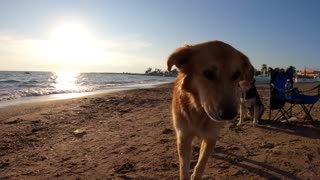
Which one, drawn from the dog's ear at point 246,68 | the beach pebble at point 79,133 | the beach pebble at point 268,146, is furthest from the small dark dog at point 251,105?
the dog's ear at point 246,68

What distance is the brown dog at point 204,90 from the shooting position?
3.37 meters

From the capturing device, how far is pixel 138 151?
6.55 m

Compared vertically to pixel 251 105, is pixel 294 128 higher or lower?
lower

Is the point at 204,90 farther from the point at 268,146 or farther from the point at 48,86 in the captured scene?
the point at 48,86

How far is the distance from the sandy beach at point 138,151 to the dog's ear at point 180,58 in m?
1.90

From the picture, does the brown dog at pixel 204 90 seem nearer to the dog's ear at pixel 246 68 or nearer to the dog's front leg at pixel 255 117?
the dog's ear at pixel 246 68

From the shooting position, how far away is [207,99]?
3.54m

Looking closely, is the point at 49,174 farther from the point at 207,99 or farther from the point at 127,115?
the point at 127,115

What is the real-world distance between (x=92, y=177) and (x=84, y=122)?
5039 mm

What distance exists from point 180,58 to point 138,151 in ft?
9.88

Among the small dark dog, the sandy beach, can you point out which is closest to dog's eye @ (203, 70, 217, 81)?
the sandy beach

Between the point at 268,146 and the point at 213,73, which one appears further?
the point at 268,146

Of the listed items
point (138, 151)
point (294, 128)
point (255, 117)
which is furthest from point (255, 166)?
point (255, 117)

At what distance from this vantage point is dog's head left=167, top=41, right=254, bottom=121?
3.30 meters
